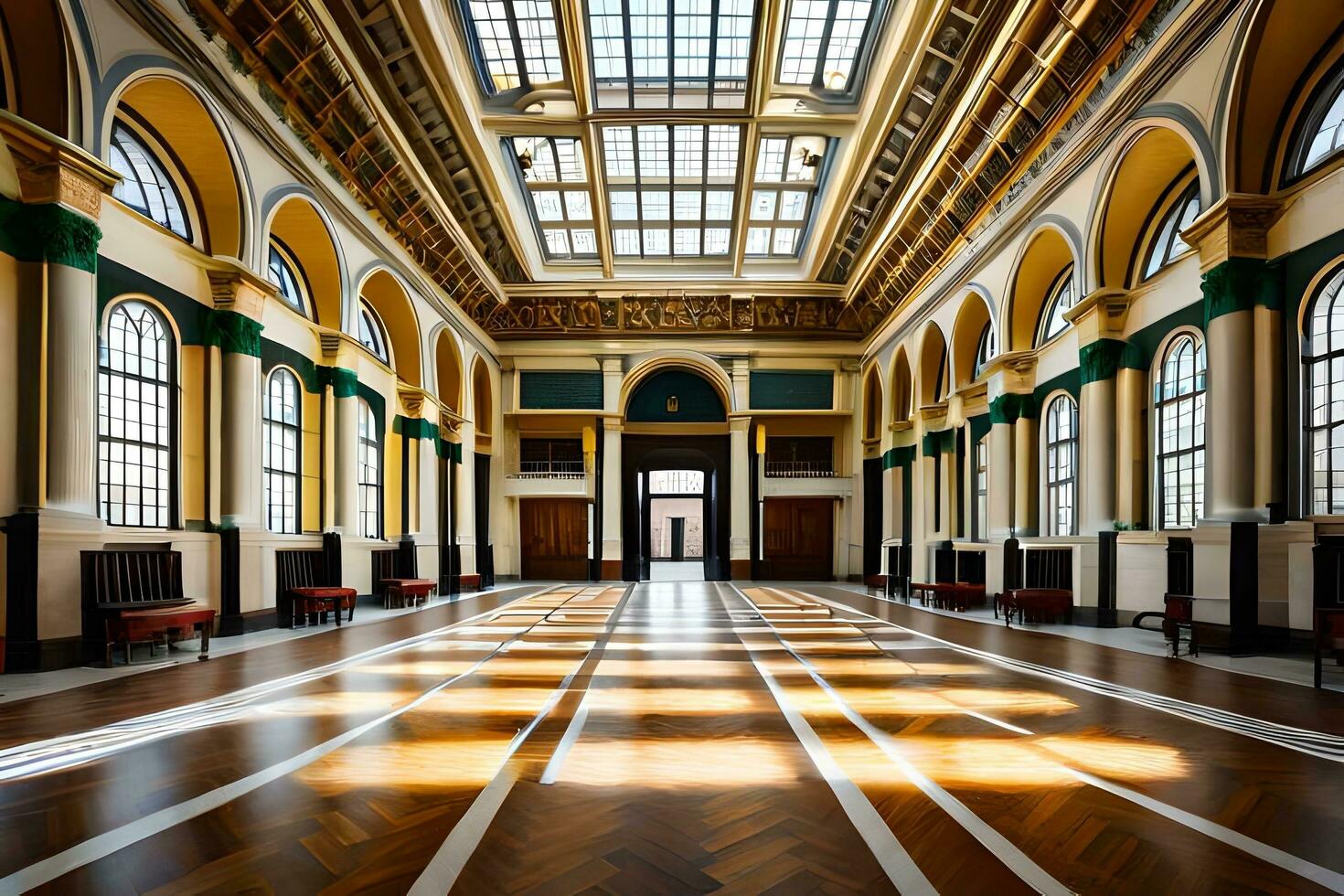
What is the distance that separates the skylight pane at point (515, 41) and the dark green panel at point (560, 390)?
34.2 feet

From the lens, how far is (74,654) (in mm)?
7652

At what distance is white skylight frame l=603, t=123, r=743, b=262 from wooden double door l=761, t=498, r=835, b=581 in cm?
822

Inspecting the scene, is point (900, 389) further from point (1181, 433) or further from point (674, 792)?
point (674, 792)

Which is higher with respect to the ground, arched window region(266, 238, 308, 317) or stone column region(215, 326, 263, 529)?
arched window region(266, 238, 308, 317)

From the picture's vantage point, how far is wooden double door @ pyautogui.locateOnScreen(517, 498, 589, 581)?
24.7m

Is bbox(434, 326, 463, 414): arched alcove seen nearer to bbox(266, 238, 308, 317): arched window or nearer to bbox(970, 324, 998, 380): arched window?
bbox(266, 238, 308, 317): arched window

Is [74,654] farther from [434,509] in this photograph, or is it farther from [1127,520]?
[1127,520]

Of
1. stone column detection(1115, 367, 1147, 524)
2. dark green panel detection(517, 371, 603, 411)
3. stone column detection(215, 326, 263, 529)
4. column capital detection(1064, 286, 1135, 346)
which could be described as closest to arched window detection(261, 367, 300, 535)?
stone column detection(215, 326, 263, 529)

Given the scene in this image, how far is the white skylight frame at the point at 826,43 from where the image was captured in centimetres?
1375

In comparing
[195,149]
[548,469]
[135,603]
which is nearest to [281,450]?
[195,149]

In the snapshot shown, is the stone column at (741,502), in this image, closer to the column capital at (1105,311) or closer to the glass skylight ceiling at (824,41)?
the glass skylight ceiling at (824,41)

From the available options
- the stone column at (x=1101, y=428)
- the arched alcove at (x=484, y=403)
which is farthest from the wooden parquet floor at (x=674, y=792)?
the arched alcove at (x=484, y=403)

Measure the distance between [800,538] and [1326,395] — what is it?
17.2 m

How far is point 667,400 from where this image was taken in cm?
2548
